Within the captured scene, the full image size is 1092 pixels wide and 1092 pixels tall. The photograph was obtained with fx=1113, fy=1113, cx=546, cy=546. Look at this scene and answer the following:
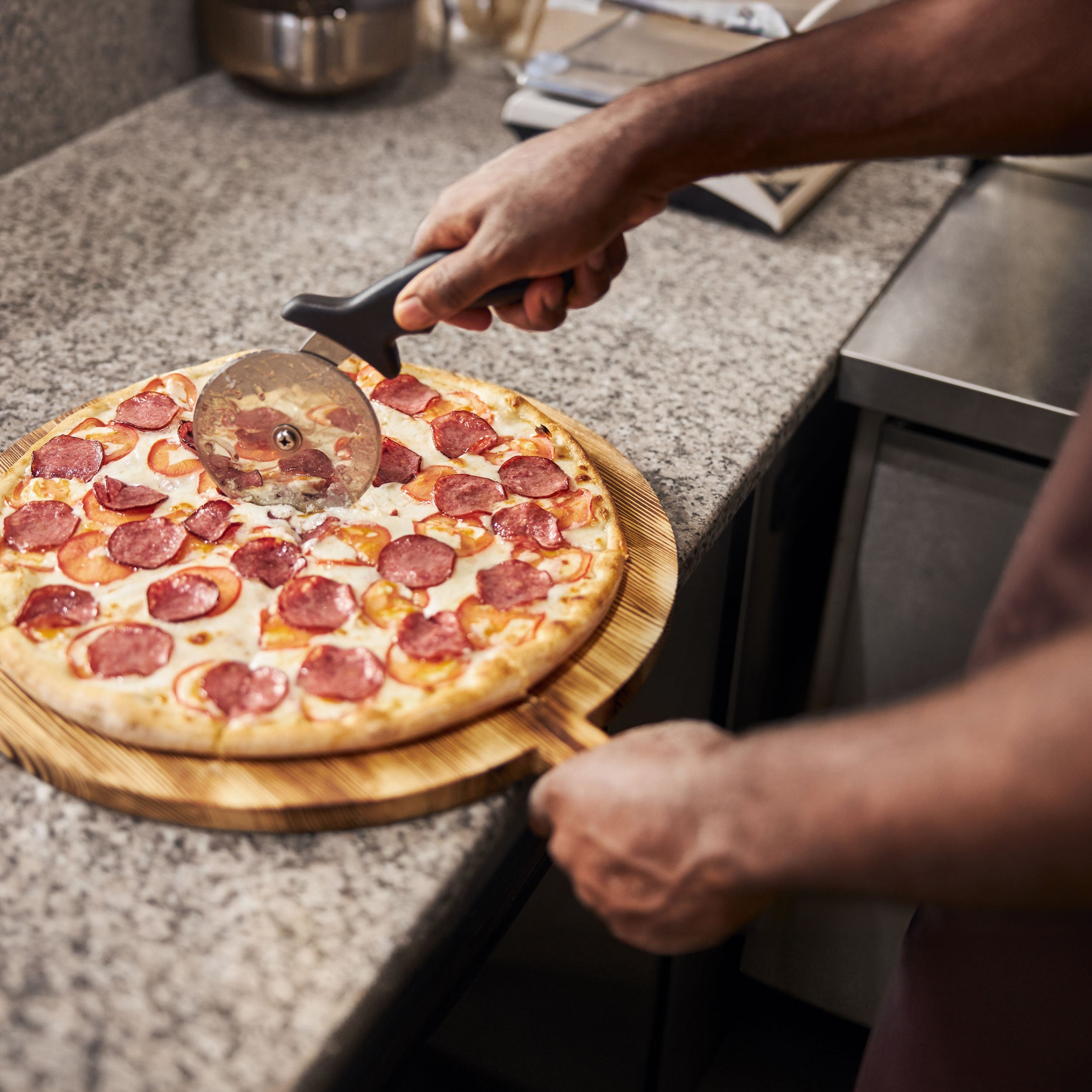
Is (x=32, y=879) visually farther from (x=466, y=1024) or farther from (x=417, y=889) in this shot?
(x=466, y=1024)

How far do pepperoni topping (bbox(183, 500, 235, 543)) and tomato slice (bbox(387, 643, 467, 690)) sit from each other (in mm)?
201

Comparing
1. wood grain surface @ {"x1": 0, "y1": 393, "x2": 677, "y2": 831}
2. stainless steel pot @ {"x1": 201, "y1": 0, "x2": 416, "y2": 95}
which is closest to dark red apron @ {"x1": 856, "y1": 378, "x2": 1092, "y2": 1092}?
wood grain surface @ {"x1": 0, "y1": 393, "x2": 677, "y2": 831}

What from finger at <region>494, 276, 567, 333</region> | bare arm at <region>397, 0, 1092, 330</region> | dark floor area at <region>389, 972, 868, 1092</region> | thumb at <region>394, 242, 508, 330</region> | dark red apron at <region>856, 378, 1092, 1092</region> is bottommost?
dark floor area at <region>389, 972, 868, 1092</region>

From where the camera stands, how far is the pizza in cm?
76

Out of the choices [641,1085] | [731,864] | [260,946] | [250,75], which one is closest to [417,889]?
[260,946]

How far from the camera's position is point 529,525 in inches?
37.2

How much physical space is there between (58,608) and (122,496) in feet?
0.44

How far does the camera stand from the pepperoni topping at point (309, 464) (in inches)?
37.3

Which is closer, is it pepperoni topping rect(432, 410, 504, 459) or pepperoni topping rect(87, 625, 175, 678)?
pepperoni topping rect(87, 625, 175, 678)

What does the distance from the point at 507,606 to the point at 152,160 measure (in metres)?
1.04

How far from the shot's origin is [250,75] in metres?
1.67

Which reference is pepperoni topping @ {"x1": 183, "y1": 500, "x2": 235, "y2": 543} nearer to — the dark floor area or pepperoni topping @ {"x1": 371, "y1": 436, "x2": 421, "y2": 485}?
pepperoni topping @ {"x1": 371, "y1": 436, "x2": 421, "y2": 485}

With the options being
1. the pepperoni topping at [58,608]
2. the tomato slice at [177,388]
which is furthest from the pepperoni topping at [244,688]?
the tomato slice at [177,388]

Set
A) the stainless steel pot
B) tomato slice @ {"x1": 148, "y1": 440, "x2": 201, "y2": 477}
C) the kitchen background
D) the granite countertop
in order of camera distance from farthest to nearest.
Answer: the stainless steel pot
the kitchen background
tomato slice @ {"x1": 148, "y1": 440, "x2": 201, "y2": 477}
the granite countertop
